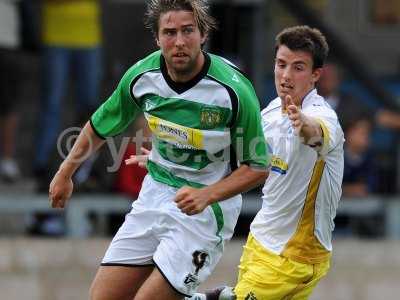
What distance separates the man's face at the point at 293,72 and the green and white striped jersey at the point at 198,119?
1.13 feet

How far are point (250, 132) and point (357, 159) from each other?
405 centimetres

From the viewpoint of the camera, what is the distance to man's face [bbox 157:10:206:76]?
7520 mm

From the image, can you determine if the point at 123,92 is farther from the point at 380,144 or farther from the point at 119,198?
the point at 380,144

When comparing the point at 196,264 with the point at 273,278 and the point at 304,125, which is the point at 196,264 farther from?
the point at 304,125

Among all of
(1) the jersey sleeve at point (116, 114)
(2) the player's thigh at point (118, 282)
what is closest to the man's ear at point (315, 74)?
(1) the jersey sleeve at point (116, 114)

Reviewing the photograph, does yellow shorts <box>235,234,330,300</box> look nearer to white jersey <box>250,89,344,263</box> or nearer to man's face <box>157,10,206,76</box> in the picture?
white jersey <box>250,89,344,263</box>

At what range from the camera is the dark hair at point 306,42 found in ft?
26.2

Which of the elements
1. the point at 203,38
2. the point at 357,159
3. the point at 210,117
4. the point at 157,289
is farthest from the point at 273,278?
the point at 357,159

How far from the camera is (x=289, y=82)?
7.98 m

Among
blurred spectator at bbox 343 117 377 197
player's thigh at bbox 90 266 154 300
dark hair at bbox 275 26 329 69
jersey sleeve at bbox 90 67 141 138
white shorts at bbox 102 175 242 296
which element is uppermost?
dark hair at bbox 275 26 329 69

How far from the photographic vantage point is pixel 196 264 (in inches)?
305

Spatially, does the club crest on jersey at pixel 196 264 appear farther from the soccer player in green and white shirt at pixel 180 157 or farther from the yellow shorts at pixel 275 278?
the yellow shorts at pixel 275 278

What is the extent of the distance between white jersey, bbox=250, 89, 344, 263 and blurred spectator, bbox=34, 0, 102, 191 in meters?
3.85

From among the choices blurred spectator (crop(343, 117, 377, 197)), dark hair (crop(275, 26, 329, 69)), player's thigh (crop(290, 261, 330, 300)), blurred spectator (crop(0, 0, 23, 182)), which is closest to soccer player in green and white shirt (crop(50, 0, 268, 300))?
dark hair (crop(275, 26, 329, 69))
